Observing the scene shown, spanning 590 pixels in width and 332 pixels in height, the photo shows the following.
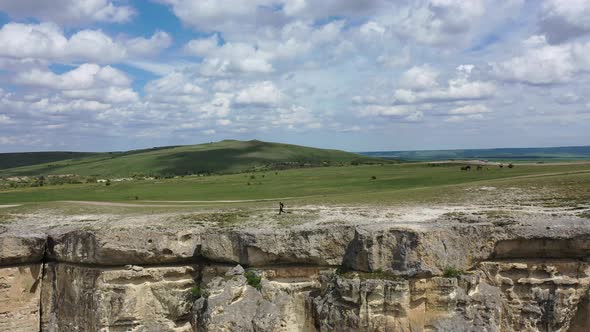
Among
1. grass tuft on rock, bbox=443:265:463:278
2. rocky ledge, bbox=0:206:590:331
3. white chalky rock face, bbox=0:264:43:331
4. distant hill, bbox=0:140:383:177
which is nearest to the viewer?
rocky ledge, bbox=0:206:590:331

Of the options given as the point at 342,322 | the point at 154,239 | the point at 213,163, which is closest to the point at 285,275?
the point at 342,322

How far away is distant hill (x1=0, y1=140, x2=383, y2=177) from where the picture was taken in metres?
134

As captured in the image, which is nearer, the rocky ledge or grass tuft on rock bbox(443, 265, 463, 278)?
the rocky ledge

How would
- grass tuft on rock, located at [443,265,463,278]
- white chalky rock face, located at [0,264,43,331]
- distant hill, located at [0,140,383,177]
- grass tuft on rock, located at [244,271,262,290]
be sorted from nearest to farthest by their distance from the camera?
grass tuft on rock, located at [443,265,463,278]
grass tuft on rock, located at [244,271,262,290]
white chalky rock face, located at [0,264,43,331]
distant hill, located at [0,140,383,177]

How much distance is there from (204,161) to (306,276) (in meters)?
132

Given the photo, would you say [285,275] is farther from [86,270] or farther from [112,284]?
[86,270]

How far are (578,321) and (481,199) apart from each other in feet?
32.1

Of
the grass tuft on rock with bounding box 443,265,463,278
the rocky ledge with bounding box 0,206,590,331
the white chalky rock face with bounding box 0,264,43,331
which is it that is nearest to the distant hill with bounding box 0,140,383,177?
the white chalky rock face with bounding box 0,264,43,331

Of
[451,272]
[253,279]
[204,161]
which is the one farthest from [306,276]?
[204,161]

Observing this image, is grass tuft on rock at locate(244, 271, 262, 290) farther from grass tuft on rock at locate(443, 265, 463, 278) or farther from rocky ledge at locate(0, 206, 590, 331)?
A: grass tuft on rock at locate(443, 265, 463, 278)

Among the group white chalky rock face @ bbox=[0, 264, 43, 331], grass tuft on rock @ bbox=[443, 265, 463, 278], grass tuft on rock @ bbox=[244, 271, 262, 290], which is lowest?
white chalky rock face @ bbox=[0, 264, 43, 331]

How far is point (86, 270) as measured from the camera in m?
23.1

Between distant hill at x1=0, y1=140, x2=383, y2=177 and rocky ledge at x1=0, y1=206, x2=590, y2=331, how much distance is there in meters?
101

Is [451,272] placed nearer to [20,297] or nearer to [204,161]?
[20,297]
